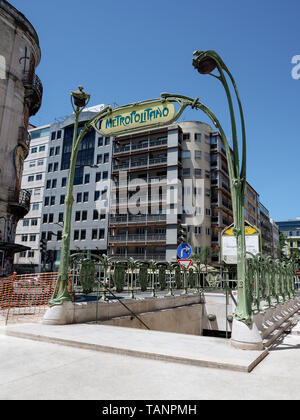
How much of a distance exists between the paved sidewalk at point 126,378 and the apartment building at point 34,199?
5283 cm

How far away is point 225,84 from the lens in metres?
7.78

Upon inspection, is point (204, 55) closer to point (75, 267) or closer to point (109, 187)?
point (75, 267)

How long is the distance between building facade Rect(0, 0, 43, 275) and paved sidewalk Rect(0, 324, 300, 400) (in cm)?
1843

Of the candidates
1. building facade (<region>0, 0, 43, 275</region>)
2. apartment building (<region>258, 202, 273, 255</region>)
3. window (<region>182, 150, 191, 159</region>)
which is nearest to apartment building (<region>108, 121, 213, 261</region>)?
window (<region>182, 150, 191, 159</region>)

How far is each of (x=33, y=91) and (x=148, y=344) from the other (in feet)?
80.7

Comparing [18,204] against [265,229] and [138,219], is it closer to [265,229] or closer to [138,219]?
[138,219]

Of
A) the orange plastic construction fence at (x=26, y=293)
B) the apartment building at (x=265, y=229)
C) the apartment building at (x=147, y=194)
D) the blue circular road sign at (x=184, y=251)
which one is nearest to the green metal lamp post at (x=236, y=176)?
the blue circular road sign at (x=184, y=251)

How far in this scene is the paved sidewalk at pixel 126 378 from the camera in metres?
4.00

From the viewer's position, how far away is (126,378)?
463 centimetres

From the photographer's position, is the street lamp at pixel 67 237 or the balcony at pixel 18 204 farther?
the balcony at pixel 18 204

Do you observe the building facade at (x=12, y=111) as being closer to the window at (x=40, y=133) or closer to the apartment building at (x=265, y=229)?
the window at (x=40, y=133)
